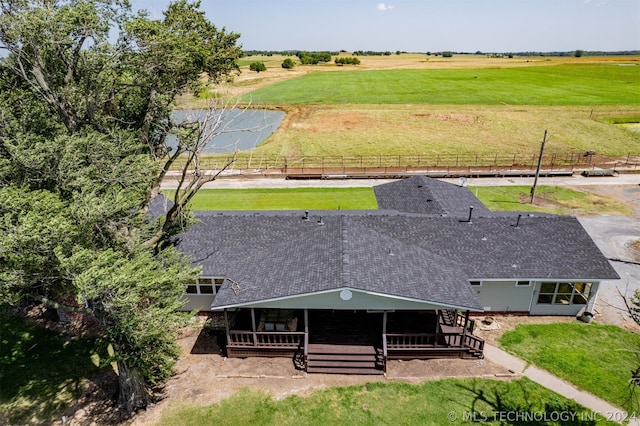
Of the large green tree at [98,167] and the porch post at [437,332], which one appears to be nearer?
the large green tree at [98,167]

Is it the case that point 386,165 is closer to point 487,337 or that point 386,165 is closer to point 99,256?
point 487,337

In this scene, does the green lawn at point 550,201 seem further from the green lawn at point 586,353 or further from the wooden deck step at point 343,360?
the wooden deck step at point 343,360

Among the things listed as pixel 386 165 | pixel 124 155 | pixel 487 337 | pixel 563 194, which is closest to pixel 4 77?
pixel 124 155

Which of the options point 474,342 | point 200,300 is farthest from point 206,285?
point 474,342

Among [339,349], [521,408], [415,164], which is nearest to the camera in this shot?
Answer: [521,408]

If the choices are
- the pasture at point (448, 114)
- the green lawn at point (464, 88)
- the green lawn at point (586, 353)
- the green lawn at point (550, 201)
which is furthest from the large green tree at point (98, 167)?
the green lawn at point (464, 88)

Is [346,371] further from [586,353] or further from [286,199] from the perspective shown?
[286,199]
